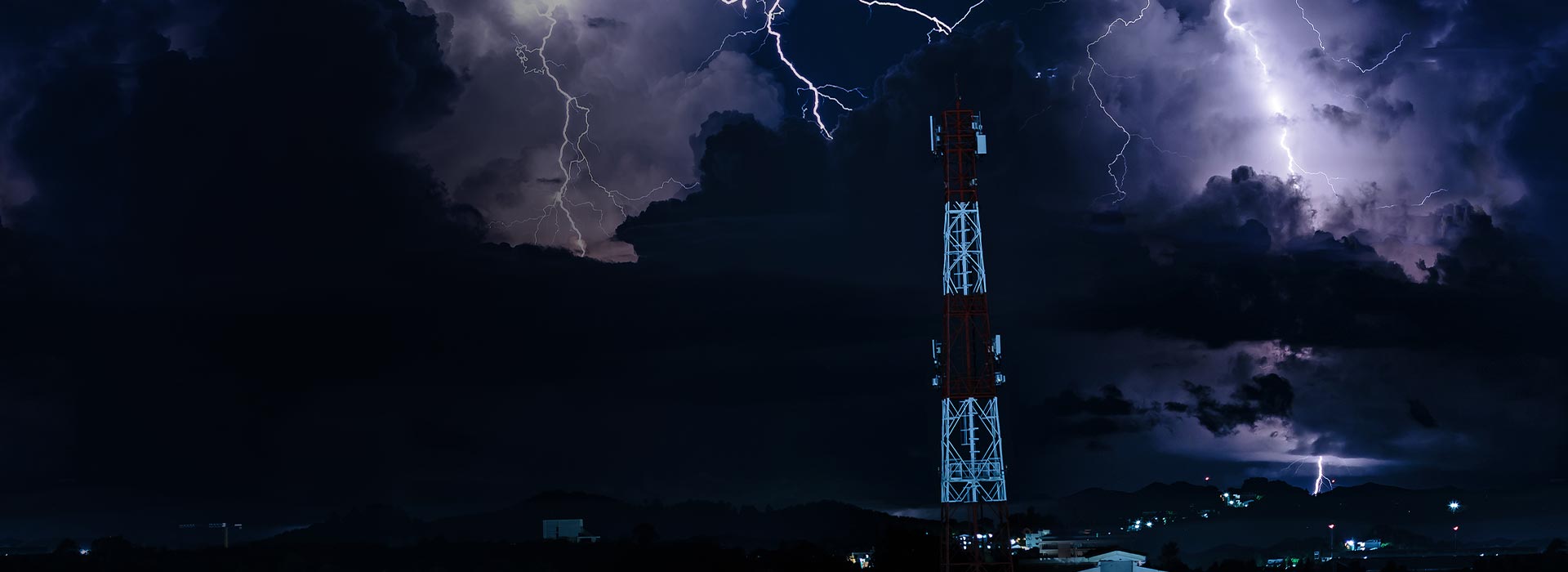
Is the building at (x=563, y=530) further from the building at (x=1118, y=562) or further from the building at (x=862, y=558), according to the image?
the building at (x=1118, y=562)

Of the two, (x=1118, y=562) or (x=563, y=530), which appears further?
(x=563, y=530)

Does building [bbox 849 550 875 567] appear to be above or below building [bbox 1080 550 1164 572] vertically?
below

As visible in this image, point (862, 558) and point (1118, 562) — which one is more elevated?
point (1118, 562)

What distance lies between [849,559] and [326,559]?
1552 inches

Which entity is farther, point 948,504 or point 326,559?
point 326,559

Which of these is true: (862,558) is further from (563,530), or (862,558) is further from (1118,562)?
(1118,562)

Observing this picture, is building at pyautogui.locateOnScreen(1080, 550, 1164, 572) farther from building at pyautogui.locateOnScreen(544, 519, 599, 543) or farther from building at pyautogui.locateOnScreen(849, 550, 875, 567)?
building at pyautogui.locateOnScreen(544, 519, 599, 543)

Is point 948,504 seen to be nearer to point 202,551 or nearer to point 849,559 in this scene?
point 849,559

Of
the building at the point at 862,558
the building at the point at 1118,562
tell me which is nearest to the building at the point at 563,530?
the building at the point at 862,558

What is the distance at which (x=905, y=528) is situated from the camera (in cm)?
Result: 11625

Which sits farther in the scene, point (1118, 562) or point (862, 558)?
point (862, 558)

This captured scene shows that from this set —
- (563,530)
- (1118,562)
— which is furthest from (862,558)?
(1118,562)

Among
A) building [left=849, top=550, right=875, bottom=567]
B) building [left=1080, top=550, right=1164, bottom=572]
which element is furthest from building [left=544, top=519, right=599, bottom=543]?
building [left=1080, top=550, right=1164, bottom=572]

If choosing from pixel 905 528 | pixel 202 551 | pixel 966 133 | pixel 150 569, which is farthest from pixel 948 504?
pixel 202 551
